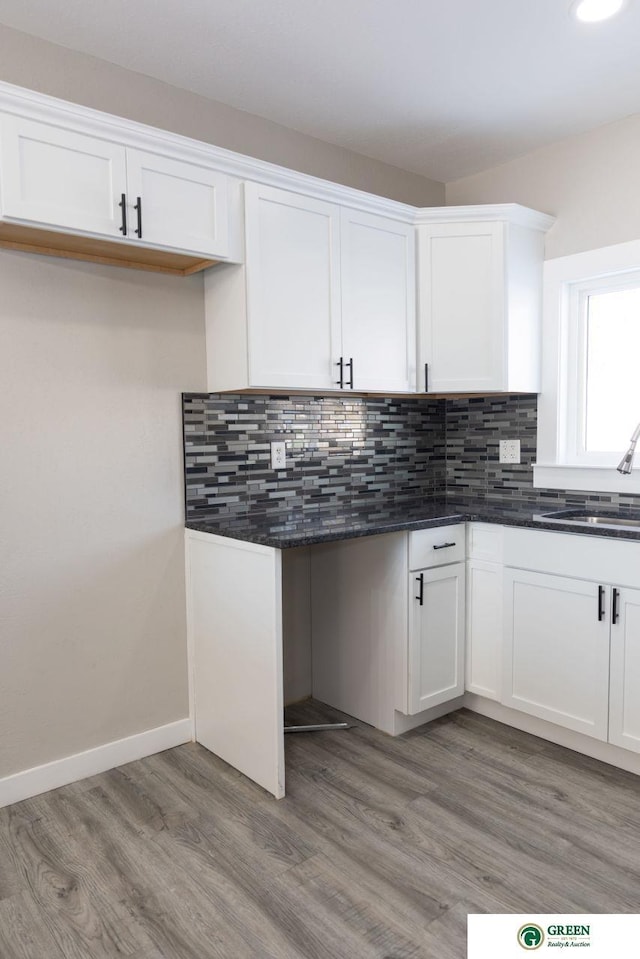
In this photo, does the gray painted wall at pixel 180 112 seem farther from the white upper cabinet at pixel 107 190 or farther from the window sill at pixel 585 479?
the window sill at pixel 585 479

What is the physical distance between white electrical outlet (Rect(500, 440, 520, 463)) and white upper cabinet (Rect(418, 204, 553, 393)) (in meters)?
0.34

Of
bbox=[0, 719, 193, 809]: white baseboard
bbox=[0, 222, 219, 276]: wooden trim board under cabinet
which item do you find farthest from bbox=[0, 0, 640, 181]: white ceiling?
bbox=[0, 719, 193, 809]: white baseboard

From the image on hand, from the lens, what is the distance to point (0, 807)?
2.21m

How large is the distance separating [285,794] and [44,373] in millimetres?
1643

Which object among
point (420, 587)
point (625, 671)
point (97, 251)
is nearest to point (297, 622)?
point (420, 587)

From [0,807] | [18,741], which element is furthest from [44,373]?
[0,807]

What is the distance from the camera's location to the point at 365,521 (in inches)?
102

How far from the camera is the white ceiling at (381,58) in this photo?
6.81 ft

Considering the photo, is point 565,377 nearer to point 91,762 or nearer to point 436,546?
point 436,546

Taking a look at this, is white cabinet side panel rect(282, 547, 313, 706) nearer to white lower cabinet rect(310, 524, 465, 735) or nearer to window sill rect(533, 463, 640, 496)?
white lower cabinet rect(310, 524, 465, 735)

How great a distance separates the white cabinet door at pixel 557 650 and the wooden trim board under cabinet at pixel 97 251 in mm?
1736

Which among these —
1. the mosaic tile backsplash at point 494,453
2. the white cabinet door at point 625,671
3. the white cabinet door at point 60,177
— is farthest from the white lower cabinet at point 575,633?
the white cabinet door at point 60,177

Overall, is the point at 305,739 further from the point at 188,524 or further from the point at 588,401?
the point at 588,401

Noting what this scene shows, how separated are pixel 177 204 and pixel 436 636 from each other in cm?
189
